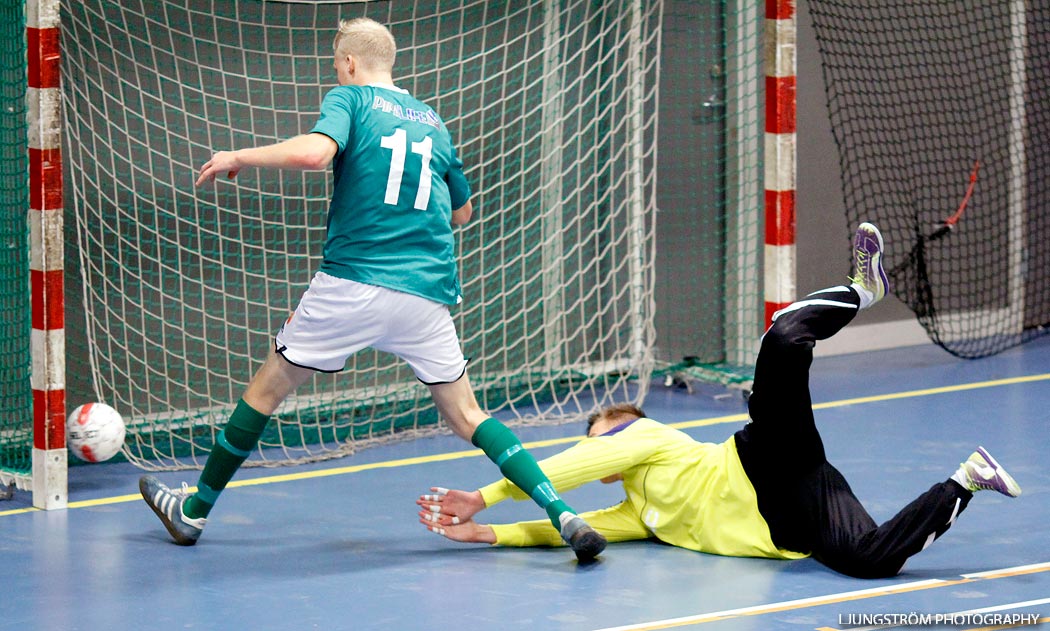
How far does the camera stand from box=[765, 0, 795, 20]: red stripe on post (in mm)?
7613

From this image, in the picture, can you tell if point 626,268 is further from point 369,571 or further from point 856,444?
point 369,571

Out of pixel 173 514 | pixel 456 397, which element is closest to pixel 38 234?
pixel 173 514

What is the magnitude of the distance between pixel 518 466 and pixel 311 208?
8.74 ft

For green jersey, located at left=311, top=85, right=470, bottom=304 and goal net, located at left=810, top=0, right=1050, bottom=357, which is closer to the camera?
green jersey, located at left=311, top=85, right=470, bottom=304

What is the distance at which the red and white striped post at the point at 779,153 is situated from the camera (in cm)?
765

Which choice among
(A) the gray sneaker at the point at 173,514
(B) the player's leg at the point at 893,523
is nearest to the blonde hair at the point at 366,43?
(A) the gray sneaker at the point at 173,514

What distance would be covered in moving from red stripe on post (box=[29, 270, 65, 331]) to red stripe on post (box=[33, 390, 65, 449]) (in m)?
0.27

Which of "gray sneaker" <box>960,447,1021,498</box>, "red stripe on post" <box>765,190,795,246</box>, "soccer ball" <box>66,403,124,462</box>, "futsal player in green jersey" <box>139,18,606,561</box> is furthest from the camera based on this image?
"red stripe on post" <box>765,190,795,246</box>

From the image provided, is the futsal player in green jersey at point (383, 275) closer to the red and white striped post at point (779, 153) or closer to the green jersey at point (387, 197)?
the green jersey at point (387, 197)

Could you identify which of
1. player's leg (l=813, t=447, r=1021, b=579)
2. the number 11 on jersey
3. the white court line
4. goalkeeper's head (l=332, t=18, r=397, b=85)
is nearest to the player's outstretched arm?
the number 11 on jersey

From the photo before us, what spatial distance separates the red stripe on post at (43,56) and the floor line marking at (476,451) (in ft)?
5.52

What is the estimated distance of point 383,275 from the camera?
5250mm

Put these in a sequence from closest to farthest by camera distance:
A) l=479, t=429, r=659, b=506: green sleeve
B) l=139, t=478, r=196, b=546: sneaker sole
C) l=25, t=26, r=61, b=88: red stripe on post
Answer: l=479, t=429, r=659, b=506: green sleeve < l=139, t=478, r=196, b=546: sneaker sole < l=25, t=26, r=61, b=88: red stripe on post

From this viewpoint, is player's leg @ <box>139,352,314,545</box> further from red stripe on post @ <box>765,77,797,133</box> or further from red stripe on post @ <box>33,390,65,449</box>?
red stripe on post @ <box>765,77,797,133</box>
